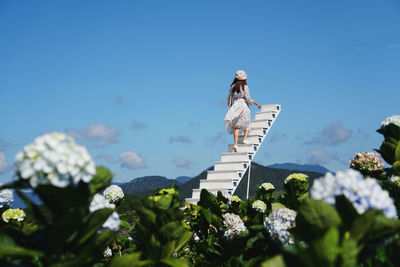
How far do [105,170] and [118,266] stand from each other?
0.37 m

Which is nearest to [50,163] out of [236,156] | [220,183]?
[220,183]

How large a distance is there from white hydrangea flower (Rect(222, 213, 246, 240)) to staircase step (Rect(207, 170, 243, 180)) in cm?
680

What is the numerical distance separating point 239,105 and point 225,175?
80.8 inches

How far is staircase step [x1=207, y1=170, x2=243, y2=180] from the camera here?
9.86 meters

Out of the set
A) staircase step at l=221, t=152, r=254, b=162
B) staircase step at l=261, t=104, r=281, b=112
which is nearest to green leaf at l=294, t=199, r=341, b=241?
staircase step at l=221, t=152, r=254, b=162

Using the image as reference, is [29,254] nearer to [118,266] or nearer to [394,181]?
[118,266]

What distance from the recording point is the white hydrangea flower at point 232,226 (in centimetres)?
285

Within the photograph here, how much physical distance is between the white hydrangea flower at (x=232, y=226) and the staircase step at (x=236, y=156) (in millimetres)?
7343

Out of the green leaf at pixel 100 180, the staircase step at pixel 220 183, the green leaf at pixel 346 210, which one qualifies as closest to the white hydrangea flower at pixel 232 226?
the green leaf at pixel 346 210

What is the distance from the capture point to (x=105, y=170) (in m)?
1.56

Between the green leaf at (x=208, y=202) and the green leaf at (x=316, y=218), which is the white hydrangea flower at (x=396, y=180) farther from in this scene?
the green leaf at (x=208, y=202)

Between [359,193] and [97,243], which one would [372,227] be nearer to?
[359,193]

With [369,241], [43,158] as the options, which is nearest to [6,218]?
[43,158]

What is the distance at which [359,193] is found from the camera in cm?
146
